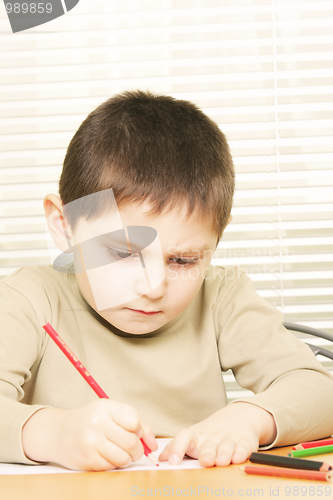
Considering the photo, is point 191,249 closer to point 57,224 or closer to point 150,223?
point 150,223

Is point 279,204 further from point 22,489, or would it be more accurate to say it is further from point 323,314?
point 22,489

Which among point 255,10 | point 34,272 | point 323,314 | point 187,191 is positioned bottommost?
point 323,314

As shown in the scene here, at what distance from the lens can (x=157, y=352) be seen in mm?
751

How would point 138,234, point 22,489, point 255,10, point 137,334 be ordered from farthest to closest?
1. point 255,10
2. point 137,334
3. point 138,234
4. point 22,489

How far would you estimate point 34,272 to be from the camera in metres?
0.76

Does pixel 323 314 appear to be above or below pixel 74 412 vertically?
below

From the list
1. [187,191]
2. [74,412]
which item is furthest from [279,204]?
[74,412]

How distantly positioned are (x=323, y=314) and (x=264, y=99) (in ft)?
1.92

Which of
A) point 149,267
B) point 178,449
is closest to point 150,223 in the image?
point 149,267

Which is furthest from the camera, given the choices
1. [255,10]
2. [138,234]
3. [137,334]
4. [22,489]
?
[255,10]

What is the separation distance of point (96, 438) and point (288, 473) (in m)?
0.17

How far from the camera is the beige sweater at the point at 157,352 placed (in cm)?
68

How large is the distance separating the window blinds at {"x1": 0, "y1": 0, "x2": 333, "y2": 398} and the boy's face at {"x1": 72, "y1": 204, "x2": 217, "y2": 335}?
66 cm

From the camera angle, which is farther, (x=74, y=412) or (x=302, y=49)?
(x=302, y=49)
